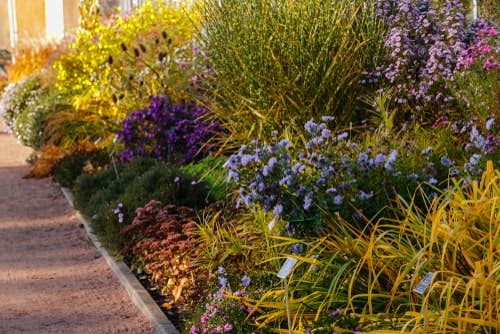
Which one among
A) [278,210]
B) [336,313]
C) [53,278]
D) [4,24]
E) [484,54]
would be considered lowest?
[4,24]

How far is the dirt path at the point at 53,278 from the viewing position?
5.95 m

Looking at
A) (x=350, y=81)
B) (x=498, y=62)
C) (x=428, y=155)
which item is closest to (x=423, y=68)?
(x=350, y=81)

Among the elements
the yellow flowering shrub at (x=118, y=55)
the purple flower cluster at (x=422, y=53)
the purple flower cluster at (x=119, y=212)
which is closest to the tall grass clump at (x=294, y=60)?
the purple flower cluster at (x=422, y=53)

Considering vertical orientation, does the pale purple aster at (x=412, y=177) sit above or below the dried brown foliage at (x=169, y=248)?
above

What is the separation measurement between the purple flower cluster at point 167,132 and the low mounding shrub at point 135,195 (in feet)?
2.36

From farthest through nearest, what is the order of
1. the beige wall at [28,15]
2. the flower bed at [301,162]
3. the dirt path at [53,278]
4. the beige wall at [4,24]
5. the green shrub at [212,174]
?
the beige wall at [4,24] → the beige wall at [28,15] → the green shrub at [212,174] → the dirt path at [53,278] → the flower bed at [301,162]

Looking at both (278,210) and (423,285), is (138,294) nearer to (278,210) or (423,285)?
(278,210)

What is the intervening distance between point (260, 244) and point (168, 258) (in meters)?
0.99

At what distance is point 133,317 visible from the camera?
238 inches

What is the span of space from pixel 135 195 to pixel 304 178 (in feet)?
8.39

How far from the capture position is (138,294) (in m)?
6.30

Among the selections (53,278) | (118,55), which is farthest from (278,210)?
(118,55)

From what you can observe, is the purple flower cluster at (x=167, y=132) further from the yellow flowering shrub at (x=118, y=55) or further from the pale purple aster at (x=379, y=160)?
the pale purple aster at (x=379, y=160)

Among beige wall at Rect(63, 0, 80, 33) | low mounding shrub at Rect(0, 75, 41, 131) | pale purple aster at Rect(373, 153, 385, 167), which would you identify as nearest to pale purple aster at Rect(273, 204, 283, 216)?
pale purple aster at Rect(373, 153, 385, 167)
